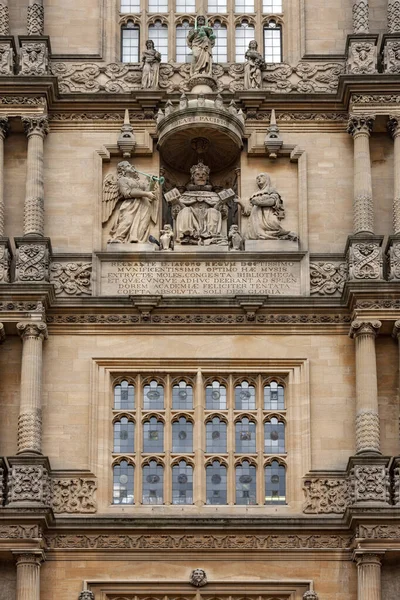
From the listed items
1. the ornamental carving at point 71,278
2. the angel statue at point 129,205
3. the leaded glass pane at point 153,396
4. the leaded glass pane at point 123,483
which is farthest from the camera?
the angel statue at point 129,205

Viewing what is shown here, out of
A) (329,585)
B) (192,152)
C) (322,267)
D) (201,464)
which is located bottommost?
(329,585)

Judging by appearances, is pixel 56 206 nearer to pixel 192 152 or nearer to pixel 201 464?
pixel 192 152

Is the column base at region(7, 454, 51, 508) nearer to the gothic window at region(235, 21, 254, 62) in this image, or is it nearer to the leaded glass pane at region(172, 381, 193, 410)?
the leaded glass pane at region(172, 381, 193, 410)

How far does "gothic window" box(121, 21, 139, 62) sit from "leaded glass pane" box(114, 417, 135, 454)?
6030 millimetres

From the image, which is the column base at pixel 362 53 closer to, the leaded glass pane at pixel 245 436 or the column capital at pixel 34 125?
the column capital at pixel 34 125

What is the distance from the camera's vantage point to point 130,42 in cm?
3269

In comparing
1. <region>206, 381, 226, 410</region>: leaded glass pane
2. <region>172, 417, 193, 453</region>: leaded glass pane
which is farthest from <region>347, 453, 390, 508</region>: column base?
<region>172, 417, 193, 453</region>: leaded glass pane

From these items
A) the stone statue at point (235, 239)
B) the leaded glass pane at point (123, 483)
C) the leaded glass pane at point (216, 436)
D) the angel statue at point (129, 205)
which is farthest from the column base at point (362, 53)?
the leaded glass pane at point (123, 483)

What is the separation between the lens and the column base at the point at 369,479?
28.5m

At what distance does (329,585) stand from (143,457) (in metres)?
3.18

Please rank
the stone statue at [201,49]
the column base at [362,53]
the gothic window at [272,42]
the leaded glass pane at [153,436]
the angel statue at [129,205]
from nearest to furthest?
the leaded glass pane at [153,436] < the angel statue at [129,205] < the column base at [362,53] < the stone statue at [201,49] < the gothic window at [272,42]

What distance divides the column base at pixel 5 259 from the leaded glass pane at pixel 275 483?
4580mm

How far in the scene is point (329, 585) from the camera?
93.9 feet

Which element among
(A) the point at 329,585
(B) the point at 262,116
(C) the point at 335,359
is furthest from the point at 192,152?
(A) the point at 329,585
